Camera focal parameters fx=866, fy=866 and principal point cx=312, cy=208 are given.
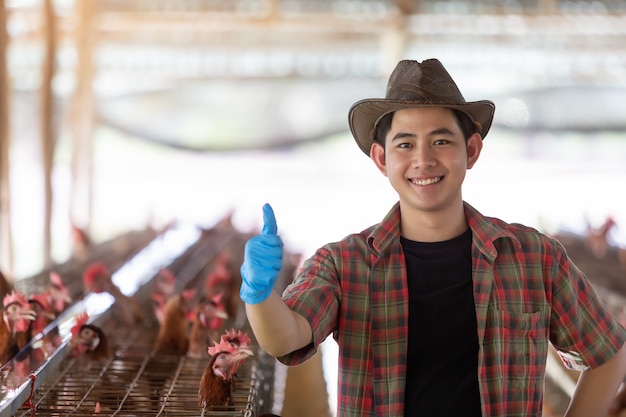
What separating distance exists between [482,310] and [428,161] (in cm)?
36

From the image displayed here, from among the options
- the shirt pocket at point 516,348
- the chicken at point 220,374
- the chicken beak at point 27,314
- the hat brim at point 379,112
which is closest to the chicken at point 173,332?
the chicken beak at point 27,314

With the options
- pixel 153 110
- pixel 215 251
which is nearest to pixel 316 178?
pixel 153 110

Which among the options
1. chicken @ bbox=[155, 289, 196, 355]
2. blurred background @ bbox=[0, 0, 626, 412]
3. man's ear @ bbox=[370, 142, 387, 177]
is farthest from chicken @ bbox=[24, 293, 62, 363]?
blurred background @ bbox=[0, 0, 626, 412]

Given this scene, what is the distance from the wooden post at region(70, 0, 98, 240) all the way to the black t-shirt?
16.8 feet

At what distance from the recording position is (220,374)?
2332mm

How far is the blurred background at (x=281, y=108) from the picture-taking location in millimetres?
7797

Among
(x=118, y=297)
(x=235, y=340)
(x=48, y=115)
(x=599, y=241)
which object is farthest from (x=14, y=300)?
(x=599, y=241)

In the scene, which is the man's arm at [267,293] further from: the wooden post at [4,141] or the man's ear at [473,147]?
the wooden post at [4,141]

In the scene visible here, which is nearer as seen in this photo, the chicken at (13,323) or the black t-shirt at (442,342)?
the black t-shirt at (442,342)

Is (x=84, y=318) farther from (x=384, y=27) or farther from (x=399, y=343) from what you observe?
(x=384, y=27)

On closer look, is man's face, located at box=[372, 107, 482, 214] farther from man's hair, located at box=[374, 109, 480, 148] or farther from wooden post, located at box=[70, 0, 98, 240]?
wooden post, located at box=[70, 0, 98, 240]

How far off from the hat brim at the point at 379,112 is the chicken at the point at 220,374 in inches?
25.5

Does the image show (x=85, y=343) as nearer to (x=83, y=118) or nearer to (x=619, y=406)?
(x=619, y=406)

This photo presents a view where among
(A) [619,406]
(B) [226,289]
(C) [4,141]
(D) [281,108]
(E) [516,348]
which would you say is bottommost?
(D) [281,108]
